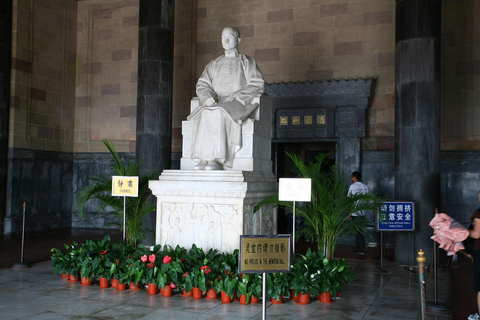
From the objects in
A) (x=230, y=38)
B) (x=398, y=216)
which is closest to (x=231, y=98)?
(x=230, y=38)

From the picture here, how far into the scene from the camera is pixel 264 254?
436 cm

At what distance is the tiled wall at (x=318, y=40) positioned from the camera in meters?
11.6

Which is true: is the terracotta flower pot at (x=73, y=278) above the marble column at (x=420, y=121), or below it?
below

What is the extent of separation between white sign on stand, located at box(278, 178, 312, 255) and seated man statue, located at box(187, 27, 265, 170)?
1.03 metres

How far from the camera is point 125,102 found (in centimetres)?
1434

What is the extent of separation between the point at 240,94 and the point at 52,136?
27.3 ft

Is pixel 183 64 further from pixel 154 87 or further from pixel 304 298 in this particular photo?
pixel 304 298

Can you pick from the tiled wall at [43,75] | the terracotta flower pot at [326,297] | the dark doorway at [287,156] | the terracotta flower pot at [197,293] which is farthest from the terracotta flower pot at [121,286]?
the tiled wall at [43,75]

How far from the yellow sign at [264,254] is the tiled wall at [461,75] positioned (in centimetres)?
778

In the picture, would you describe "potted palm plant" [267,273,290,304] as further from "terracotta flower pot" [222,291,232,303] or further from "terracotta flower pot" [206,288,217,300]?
"terracotta flower pot" [206,288,217,300]

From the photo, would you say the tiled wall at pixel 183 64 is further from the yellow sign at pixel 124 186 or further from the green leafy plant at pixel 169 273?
the green leafy plant at pixel 169 273

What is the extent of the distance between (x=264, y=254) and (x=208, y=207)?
2.70 m

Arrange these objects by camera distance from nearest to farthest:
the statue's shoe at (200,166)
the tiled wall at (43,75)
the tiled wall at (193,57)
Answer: the statue's shoe at (200,166) < the tiled wall at (193,57) < the tiled wall at (43,75)

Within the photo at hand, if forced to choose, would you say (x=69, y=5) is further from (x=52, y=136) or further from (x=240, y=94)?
(x=240, y=94)
